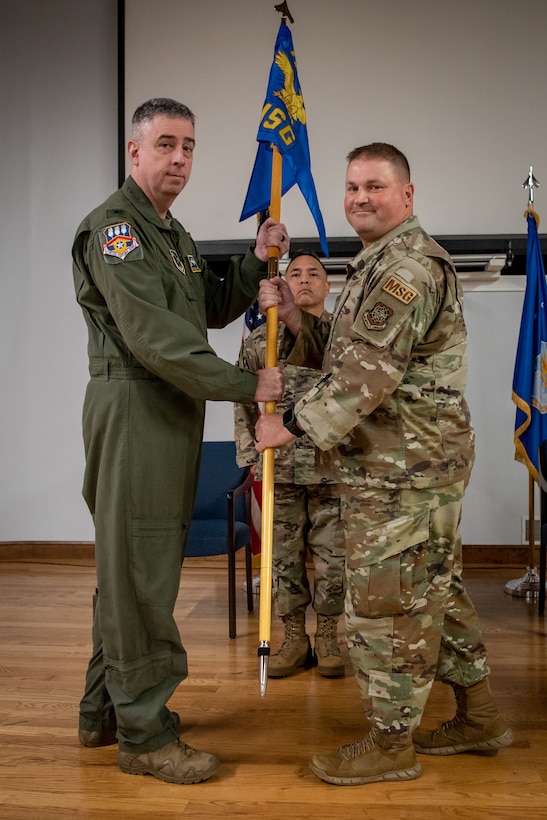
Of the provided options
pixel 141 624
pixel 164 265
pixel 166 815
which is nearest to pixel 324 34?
pixel 164 265

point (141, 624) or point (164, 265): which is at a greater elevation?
point (164, 265)

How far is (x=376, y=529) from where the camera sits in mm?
2170

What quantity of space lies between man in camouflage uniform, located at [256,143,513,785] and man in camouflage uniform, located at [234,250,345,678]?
0.91m

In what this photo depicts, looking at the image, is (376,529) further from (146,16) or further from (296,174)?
(146,16)

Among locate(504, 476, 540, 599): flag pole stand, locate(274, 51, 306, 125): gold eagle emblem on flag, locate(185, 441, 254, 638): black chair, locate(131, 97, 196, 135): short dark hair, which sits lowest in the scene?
locate(504, 476, 540, 599): flag pole stand

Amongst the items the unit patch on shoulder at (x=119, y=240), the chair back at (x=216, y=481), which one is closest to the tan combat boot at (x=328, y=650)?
the chair back at (x=216, y=481)

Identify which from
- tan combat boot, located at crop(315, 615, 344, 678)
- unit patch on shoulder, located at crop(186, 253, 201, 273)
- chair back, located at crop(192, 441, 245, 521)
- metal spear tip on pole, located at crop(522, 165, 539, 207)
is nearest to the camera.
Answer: unit patch on shoulder, located at crop(186, 253, 201, 273)

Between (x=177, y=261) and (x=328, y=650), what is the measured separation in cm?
167

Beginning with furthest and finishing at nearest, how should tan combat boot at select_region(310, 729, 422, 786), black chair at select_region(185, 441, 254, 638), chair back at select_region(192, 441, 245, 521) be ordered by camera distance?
1. chair back at select_region(192, 441, 245, 521)
2. black chair at select_region(185, 441, 254, 638)
3. tan combat boot at select_region(310, 729, 422, 786)

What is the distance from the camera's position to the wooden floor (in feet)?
6.90

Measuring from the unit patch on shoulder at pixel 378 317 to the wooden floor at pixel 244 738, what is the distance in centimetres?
123

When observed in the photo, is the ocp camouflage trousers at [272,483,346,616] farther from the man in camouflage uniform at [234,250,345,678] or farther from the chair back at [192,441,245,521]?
the chair back at [192,441,245,521]

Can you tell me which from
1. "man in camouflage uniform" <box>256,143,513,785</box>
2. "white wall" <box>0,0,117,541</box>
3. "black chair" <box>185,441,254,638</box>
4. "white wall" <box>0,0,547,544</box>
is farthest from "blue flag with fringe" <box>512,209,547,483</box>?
"white wall" <box>0,0,117,541</box>

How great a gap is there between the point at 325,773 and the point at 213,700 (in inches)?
28.9
